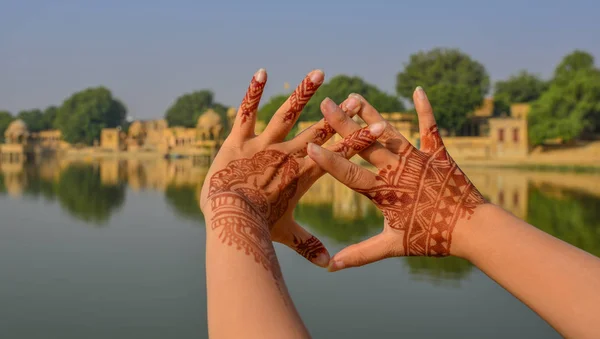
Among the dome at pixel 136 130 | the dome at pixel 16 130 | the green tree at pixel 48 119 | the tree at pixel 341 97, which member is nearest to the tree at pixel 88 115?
the dome at pixel 16 130

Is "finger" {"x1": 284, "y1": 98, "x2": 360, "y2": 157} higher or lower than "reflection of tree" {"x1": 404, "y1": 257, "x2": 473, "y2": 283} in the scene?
higher

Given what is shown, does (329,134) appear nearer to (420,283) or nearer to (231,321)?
(231,321)

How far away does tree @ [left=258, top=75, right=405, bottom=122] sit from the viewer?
130 ft

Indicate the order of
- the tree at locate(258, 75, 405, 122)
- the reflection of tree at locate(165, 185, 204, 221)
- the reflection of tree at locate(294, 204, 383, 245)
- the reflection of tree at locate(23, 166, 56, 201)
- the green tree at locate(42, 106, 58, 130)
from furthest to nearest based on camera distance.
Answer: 1. the green tree at locate(42, 106, 58, 130)
2. the tree at locate(258, 75, 405, 122)
3. the reflection of tree at locate(23, 166, 56, 201)
4. the reflection of tree at locate(165, 185, 204, 221)
5. the reflection of tree at locate(294, 204, 383, 245)

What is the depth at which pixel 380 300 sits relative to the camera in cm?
664

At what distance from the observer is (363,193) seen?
6.61ft

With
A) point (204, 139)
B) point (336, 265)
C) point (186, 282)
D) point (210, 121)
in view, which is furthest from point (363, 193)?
point (204, 139)

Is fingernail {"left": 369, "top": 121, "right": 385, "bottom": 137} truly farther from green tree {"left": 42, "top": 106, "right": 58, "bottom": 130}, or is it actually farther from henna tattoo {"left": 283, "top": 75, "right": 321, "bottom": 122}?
green tree {"left": 42, "top": 106, "right": 58, "bottom": 130}

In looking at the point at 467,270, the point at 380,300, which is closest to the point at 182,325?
the point at 380,300

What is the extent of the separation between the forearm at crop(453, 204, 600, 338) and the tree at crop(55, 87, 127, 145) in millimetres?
64467

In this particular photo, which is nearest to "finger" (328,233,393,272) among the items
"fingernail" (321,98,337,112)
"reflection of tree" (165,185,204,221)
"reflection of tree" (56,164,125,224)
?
"fingernail" (321,98,337,112)

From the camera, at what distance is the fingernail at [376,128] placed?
192 centimetres

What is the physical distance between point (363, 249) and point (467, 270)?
6.64 metres

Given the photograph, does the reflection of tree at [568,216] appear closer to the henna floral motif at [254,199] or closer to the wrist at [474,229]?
the wrist at [474,229]
